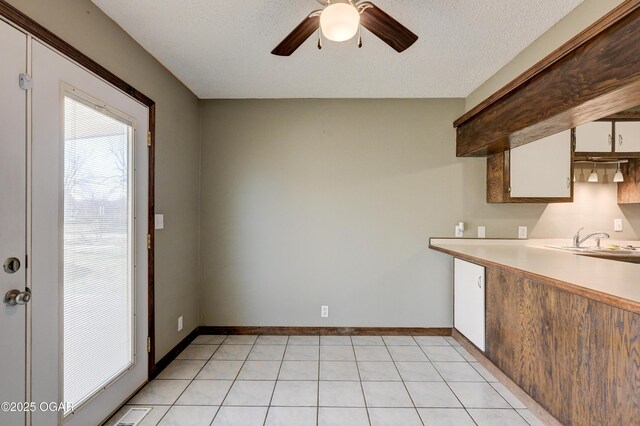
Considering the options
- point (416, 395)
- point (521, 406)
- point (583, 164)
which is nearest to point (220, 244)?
point (416, 395)

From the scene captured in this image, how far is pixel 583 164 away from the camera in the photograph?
3.32 meters

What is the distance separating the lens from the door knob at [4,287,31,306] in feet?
4.19

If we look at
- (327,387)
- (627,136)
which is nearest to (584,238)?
(627,136)

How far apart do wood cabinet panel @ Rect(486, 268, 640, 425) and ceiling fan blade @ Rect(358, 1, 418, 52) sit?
165 centimetres

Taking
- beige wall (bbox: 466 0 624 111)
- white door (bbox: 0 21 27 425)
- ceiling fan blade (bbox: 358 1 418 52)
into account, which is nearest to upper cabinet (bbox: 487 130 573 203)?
beige wall (bbox: 466 0 624 111)

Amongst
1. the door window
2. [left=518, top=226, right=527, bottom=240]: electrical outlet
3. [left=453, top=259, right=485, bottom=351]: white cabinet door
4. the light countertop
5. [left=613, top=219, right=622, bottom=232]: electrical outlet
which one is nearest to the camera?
the light countertop

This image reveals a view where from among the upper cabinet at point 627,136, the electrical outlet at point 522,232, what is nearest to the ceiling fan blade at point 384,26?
the electrical outlet at point 522,232

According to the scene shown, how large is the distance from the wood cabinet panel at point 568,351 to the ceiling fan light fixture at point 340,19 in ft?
5.90

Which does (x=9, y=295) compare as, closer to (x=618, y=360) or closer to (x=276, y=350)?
(x=276, y=350)

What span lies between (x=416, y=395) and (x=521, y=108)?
6.94 ft

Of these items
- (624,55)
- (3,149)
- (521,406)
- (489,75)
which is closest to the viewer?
(3,149)

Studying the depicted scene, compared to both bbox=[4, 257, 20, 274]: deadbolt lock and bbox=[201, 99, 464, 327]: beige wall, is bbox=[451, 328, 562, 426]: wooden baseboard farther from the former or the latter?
bbox=[4, 257, 20, 274]: deadbolt lock

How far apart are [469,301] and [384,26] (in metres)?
2.37

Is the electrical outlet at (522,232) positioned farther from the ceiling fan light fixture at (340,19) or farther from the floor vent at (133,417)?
the floor vent at (133,417)
